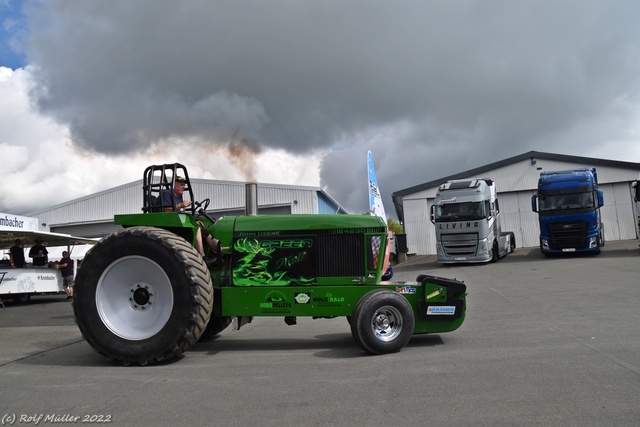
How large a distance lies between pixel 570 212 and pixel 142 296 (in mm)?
19930

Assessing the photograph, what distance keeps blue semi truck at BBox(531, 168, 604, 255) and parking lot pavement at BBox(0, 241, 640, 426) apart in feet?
45.4

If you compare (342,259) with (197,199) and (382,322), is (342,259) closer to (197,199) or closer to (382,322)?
(382,322)

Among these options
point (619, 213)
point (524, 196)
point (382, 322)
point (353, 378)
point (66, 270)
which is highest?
point (524, 196)

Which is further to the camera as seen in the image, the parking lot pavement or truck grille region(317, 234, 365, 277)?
truck grille region(317, 234, 365, 277)

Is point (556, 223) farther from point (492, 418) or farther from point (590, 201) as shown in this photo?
point (492, 418)

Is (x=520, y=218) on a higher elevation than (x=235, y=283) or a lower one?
higher

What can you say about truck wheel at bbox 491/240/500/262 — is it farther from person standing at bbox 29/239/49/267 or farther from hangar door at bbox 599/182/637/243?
person standing at bbox 29/239/49/267

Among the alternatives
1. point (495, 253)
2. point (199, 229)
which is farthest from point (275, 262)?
point (495, 253)

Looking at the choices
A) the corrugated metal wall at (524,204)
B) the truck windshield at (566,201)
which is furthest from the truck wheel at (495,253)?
the corrugated metal wall at (524,204)

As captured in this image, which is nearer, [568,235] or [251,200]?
[251,200]

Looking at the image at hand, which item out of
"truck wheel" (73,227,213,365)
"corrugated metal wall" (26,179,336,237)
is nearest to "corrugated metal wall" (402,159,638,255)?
"corrugated metal wall" (26,179,336,237)

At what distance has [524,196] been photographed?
108ft

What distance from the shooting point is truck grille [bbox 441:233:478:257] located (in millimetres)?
21641

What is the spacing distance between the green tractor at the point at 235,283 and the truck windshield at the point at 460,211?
15846mm
